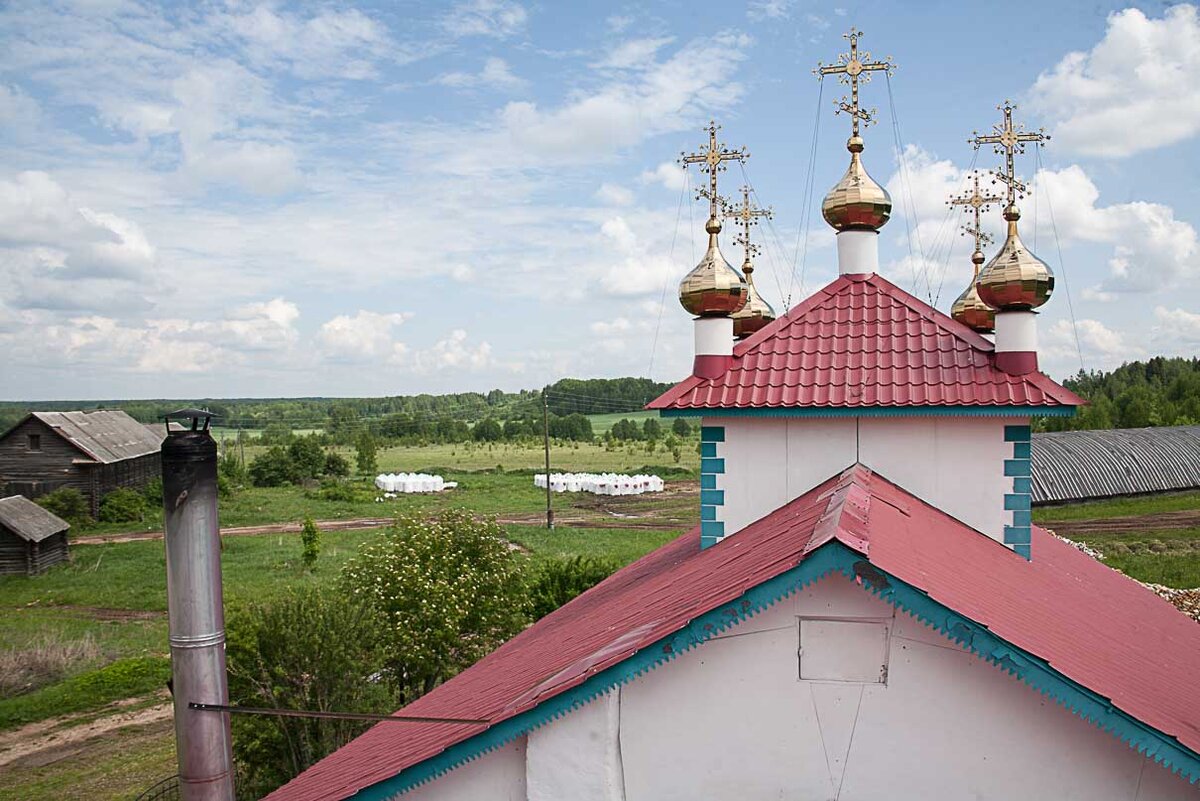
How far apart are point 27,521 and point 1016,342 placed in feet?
106

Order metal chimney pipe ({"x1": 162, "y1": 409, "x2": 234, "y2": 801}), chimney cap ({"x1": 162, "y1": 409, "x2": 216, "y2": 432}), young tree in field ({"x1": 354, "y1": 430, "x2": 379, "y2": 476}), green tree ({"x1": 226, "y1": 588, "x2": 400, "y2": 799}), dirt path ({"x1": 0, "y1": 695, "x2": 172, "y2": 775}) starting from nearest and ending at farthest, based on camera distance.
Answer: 1. metal chimney pipe ({"x1": 162, "y1": 409, "x2": 234, "y2": 801})
2. chimney cap ({"x1": 162, "y1": 409, "x2": 216, "y2": 432})
3. green tree ({"x1": 226, "y1": 588, "x2": 400, "y2": 799})
4. dirt path ({"x1": 0, "y1": 695, "x2": 172, "y2": 775})
5. young tree in field ({"x1": 354, "y1": 430, "x2": 379, "y2": 476})

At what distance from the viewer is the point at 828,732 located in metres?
4.65

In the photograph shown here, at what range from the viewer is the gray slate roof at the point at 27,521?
30.2m

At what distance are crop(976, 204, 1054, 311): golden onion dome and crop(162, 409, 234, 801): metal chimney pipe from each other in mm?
5895

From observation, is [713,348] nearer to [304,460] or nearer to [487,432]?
Result: [304,460]

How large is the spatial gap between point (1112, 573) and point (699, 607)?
7910 mm

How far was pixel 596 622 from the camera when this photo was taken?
6547mm

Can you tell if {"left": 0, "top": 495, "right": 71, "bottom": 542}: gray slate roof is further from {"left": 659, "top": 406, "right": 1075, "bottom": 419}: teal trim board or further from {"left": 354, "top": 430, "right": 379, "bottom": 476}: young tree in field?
{"left": 354, "top": 430, "right": 379, "bottom": 476}: young tree in field

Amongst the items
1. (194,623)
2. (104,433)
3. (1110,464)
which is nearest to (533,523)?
(104,433)

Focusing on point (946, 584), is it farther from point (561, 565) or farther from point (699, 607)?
point (561, 565)

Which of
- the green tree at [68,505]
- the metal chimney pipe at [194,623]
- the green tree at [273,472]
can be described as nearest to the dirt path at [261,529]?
the green tree at [68,505]

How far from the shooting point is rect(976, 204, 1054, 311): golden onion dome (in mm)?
7441

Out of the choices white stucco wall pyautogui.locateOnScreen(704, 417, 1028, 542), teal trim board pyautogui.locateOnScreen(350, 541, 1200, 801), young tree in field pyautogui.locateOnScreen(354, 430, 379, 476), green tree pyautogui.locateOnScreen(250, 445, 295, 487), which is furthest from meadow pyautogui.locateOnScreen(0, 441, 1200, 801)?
teal trim board pyautogui.locateOnScreen(350, 541, 1200, 801)

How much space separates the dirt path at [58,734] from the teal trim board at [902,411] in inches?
581
